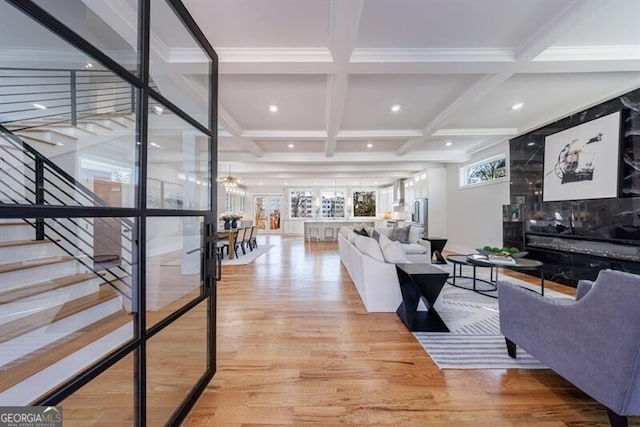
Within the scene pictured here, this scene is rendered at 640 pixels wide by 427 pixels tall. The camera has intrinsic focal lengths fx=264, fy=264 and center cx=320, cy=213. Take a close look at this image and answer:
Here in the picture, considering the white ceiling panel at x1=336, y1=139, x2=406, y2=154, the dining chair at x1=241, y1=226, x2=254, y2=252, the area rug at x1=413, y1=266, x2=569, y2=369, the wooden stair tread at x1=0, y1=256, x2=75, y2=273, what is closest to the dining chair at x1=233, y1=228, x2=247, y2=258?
the dining chair at x1=241, y1=226, x2=254, y2=252

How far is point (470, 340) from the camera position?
257 centimetres

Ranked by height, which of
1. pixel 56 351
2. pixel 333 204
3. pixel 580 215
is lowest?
pixel 56 351

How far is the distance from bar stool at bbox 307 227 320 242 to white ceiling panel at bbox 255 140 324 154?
15.7 ft

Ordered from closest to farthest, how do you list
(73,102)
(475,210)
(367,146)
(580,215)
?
(73,102) → (580,215) → (367,146) → (475,210)

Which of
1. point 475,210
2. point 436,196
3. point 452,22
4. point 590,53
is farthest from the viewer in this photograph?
point 436,196

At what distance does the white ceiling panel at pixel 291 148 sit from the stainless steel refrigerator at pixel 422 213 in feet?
13.9

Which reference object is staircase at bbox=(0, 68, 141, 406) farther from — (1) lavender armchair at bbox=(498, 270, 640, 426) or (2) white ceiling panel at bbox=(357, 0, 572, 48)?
(1) lavender armchair at bbox=(498, 270, 640, 426)

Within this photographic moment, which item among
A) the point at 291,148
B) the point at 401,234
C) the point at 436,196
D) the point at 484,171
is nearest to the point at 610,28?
the point at 401,234

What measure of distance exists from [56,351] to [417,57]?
3898mm

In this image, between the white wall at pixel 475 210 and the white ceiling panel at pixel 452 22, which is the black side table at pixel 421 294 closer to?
the white ceiling panel at pixel 452 22

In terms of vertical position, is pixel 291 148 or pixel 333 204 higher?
pixel 291 148

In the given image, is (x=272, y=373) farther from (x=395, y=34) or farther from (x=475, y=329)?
(x=395, y=34)

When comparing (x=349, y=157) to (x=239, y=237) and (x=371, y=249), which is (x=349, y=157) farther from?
(x=371, y=249)

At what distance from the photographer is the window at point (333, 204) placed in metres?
14.2
